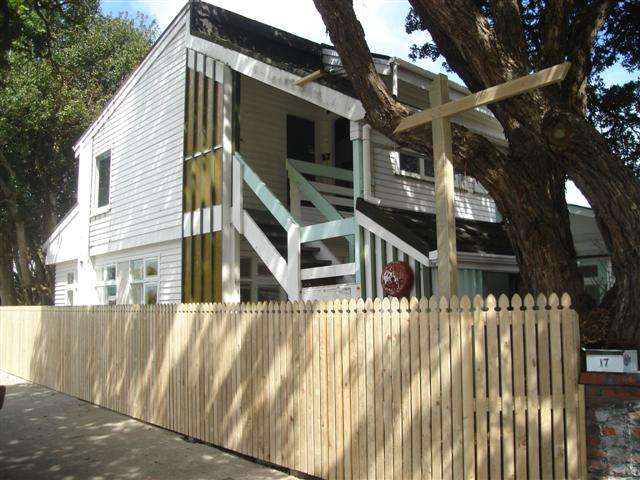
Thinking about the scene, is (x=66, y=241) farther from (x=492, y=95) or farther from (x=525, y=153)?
(x=492, y=95)

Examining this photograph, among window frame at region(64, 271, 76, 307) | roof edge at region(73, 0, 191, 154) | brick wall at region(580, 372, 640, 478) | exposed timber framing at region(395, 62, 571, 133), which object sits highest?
roof edge at region(73, 0, 191, 154)

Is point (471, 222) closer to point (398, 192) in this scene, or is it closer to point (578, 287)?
point (398, 192)

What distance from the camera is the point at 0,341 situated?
1727 centimetres

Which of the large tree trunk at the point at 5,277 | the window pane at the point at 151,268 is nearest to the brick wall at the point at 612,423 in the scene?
the window pane at the point at 151,268

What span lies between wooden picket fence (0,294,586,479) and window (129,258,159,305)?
4985 mm

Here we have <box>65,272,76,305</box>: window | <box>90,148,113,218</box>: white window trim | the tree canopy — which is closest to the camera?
<box>90,148,113,218</box>: white window trim

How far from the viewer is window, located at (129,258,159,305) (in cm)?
1394

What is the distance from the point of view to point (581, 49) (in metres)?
8.41

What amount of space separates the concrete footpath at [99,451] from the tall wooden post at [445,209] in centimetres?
276

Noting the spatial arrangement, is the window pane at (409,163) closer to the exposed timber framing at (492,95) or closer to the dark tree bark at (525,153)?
the dark tree bark at (525,153)

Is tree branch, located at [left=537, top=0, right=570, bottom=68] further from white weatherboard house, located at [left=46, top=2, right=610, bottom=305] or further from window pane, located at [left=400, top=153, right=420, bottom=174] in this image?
window pane, located at [left=400, top=153, right=420, bottom=174]

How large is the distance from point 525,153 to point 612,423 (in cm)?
323

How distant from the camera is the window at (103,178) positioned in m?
16.4

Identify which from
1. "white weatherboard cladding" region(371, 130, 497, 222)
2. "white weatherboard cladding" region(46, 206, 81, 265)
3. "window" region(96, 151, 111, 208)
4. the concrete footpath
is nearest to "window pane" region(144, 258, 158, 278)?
"window" region(96, 151, 111, 208)
